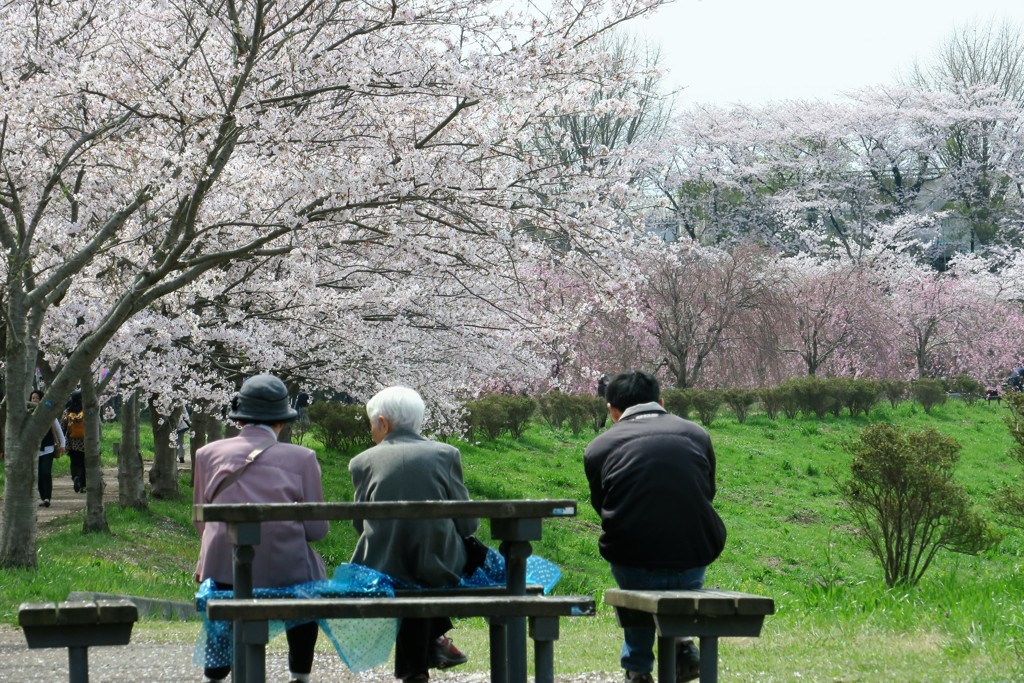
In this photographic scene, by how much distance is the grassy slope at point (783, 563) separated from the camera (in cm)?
696

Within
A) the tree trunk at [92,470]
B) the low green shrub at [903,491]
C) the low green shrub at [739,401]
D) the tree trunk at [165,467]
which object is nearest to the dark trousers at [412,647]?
the low green shrub at [903,491]

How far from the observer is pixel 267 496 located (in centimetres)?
504

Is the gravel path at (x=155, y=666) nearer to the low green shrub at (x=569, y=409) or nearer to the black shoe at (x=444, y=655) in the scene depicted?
the black shoe at (x=444, y=655)

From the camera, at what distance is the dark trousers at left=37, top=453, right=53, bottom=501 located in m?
17.8

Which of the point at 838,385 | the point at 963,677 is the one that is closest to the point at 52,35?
the point at 963,677

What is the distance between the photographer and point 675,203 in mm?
52281

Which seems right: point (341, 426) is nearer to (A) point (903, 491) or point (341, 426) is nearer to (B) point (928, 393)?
(A) point (903, 491)

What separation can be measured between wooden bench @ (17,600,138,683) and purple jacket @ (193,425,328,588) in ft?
1.30

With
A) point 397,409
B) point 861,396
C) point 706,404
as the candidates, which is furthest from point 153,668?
point 861,396

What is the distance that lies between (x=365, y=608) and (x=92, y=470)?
1144cm

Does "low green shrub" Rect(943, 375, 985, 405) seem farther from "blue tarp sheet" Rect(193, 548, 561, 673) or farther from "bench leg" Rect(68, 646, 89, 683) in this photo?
"bench leg" Rect(68, 646, 89, 683)

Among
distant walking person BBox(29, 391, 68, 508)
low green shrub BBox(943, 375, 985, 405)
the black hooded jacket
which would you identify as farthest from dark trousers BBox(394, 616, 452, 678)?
low green shrub BBox(943, 375, 985, 405)

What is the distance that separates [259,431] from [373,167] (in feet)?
14.9

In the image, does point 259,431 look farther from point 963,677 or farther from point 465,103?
point 465,103
